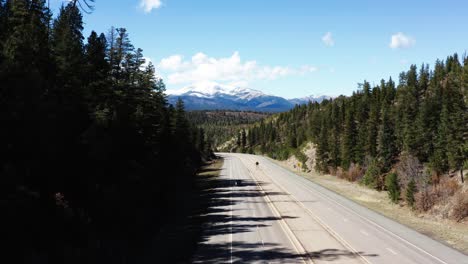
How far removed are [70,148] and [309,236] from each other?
19.4 m

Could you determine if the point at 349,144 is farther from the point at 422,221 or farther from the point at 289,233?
the point at 289,233

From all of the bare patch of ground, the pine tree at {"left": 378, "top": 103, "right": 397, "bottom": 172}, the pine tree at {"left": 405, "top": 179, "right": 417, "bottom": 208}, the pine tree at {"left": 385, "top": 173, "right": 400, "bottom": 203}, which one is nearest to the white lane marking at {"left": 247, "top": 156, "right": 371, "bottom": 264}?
the bare patch of ground

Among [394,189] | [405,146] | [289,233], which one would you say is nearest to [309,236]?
[289,233]

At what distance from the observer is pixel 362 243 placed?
27.6 meters

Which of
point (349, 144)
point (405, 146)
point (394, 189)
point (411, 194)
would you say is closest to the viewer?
point (411, 194)

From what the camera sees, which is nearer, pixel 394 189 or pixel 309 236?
pixel 309 236

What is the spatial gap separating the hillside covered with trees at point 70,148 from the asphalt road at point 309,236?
20.9 ft

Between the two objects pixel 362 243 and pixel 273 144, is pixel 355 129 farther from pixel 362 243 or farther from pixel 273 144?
pixel 273 144

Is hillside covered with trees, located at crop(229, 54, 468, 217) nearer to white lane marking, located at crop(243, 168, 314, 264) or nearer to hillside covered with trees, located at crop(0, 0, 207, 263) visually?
white lane marking, located at crop(243, 168, 314, 264)

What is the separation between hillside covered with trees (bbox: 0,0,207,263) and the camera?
61.7 ft

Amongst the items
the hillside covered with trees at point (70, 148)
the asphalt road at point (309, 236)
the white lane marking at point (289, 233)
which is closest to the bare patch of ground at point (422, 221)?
the asphalt road at point (309, 236)

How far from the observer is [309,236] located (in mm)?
30219

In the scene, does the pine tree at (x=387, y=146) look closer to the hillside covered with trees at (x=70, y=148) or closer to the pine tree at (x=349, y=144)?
the pine tree at (x=349, y=144)

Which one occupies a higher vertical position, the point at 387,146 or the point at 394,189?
the point at 387,146
